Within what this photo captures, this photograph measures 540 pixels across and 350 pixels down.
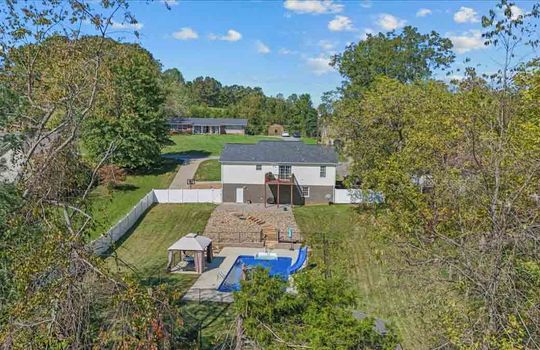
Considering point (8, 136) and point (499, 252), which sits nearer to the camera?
point (499, 252)

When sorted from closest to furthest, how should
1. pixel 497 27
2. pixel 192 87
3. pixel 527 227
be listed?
pixel 527 227 → pixel 497 27 → pixel 192 87

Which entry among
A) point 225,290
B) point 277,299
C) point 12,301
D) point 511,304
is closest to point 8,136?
point 12,301

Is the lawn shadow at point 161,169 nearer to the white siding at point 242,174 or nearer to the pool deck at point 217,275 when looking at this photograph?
the white siding at point 242,174

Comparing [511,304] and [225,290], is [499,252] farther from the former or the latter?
[225,290]

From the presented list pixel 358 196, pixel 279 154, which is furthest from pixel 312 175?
pixel 358 196

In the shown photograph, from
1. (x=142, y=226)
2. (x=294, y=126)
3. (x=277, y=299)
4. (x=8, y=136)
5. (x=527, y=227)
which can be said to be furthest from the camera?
(x=294, y=126)

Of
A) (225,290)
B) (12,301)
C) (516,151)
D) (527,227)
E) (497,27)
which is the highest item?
(497,27)

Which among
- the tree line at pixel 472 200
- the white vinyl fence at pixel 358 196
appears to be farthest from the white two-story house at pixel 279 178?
the tree line at pixel 472 200

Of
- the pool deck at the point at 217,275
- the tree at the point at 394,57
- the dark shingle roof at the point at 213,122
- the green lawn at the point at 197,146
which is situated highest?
the tree at the point at 394,57
